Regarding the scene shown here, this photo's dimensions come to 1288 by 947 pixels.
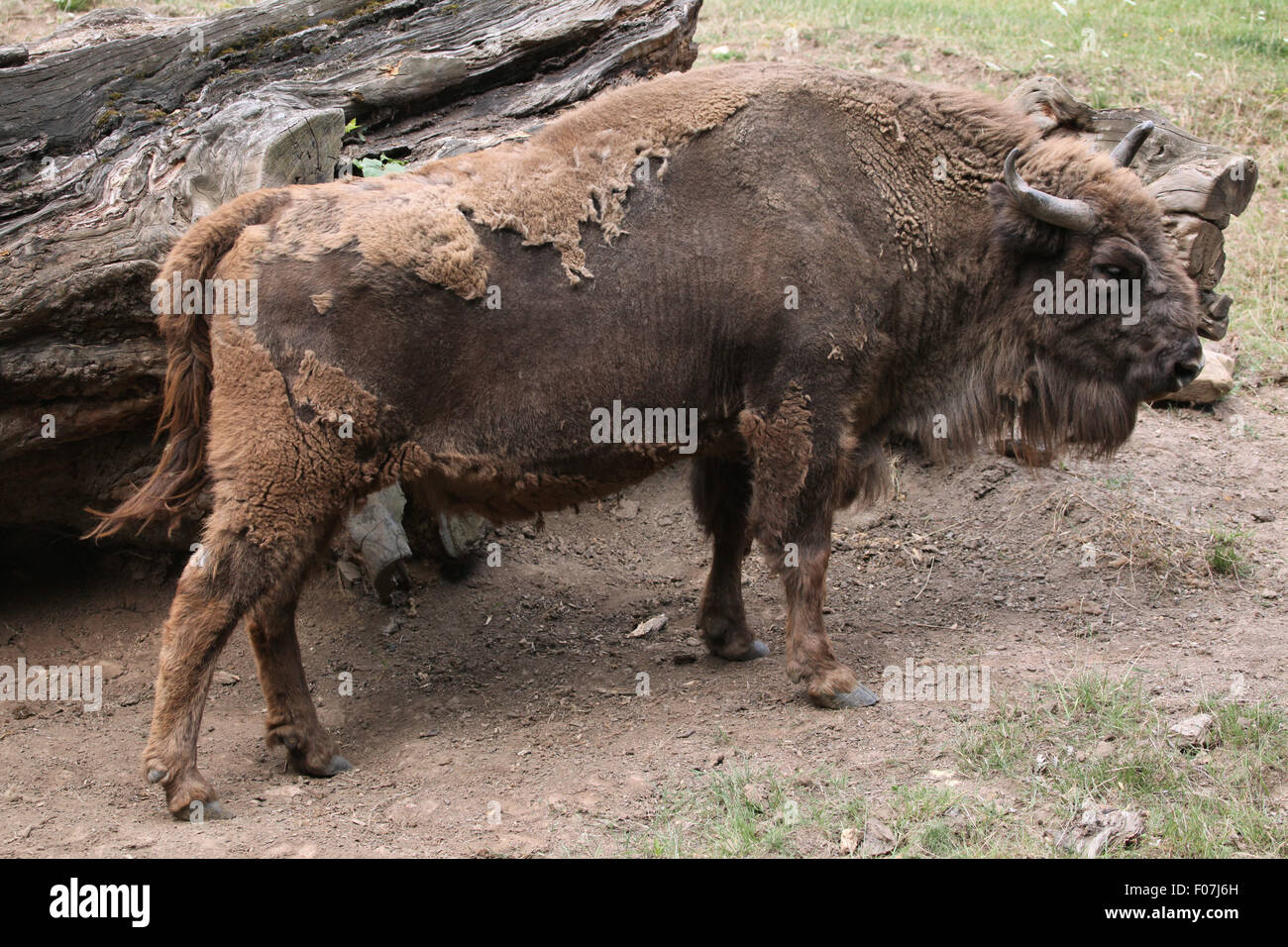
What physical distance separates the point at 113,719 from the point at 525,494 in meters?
2.31

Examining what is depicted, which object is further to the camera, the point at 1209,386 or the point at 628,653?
the point at 1209,386

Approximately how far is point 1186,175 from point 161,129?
18.5 ft

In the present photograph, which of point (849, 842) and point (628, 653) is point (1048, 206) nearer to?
point (849, 842)

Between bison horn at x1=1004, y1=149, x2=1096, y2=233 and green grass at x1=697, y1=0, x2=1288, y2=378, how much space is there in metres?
4.41

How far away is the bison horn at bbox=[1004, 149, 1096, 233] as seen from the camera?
186 inches

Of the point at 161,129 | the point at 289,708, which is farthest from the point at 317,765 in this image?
the point at 161,129

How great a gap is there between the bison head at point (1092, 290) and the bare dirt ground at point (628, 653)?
3.65 ft

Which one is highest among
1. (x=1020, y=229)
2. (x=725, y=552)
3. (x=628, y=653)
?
(x=1020, y=229)

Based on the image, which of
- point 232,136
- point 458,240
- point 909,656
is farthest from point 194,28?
point 909,656

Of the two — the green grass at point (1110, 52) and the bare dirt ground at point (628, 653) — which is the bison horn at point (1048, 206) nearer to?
the bare dirt ground at point (628, 653)

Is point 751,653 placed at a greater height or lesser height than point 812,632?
lesser

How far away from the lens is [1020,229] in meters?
4.91

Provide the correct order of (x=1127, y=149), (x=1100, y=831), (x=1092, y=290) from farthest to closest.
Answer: (x=1127, y=149)
(x=1092, y=290)
(x=1100, y=831)

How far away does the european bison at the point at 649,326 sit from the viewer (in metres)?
4.48
